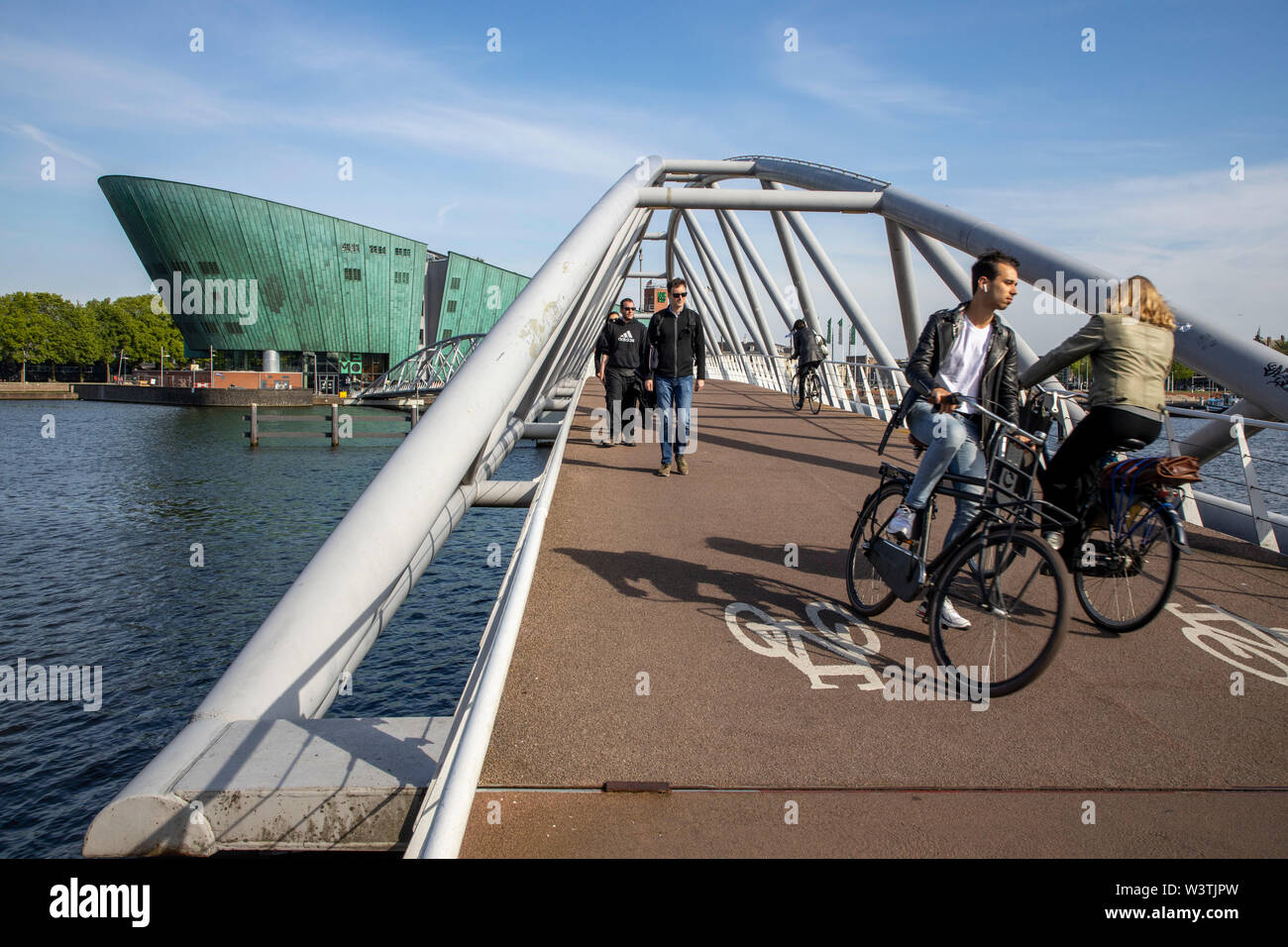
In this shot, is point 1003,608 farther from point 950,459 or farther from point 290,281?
point 290,281

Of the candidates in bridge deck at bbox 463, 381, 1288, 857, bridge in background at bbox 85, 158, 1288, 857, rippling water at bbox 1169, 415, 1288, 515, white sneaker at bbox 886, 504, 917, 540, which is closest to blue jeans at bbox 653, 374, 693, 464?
bridge in background at bbox 85, 158, 1288, 857

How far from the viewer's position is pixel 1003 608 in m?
4.17

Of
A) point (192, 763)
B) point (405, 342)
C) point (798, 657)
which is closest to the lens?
point (192, 763)

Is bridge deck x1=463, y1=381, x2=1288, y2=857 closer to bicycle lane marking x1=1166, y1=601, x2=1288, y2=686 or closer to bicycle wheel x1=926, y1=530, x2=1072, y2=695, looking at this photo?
bicycle lane marking x1=1166, y1=601, x2=1288, y2=686

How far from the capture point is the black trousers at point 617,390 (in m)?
12.8

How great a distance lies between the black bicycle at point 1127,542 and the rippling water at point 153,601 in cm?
349

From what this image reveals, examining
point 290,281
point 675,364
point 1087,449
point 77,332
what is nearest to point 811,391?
point 675,364

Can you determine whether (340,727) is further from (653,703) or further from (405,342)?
(405,342)

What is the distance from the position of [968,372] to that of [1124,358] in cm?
72
